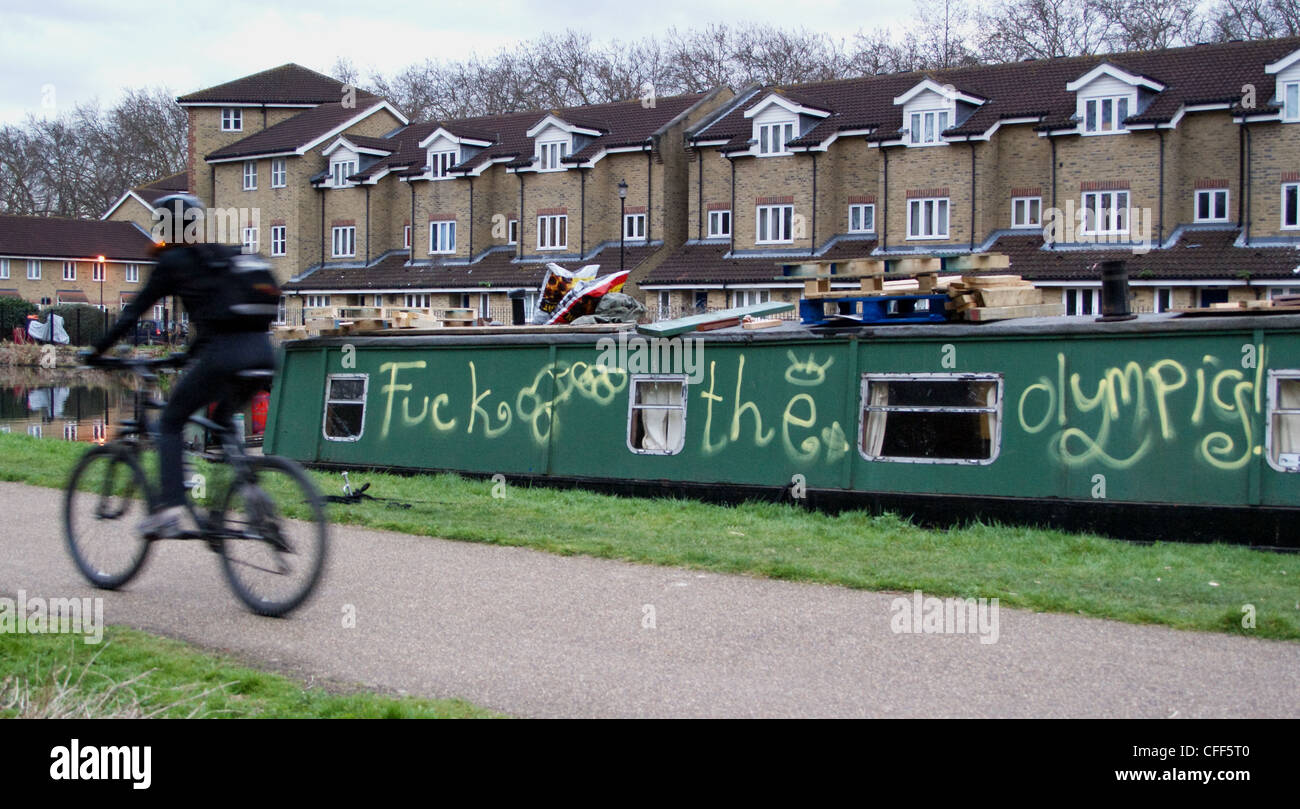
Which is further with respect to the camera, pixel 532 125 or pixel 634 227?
pixel 532 125

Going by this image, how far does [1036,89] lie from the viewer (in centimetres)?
4016

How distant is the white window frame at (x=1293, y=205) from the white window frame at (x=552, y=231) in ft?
82.2

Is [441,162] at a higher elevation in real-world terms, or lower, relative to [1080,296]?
higher

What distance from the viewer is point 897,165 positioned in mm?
40906

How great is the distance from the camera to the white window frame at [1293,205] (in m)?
34.9

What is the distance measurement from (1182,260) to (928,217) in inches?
323

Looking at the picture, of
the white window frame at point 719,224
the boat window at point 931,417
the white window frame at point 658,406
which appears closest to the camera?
the boat window at point 931,417

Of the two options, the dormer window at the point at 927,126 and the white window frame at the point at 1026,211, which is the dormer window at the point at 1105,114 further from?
the dormer window at the point at 927,126

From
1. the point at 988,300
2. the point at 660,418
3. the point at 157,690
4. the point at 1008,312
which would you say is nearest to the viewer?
the point at 157,690

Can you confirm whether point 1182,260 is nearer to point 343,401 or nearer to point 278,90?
point 343,401

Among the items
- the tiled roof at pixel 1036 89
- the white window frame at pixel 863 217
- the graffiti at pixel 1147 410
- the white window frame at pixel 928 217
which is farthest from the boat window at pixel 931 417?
the white window frame at pixel 863 217

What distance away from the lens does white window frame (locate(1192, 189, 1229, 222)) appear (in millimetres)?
36500

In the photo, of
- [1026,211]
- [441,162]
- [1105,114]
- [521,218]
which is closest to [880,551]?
[1105,114]
